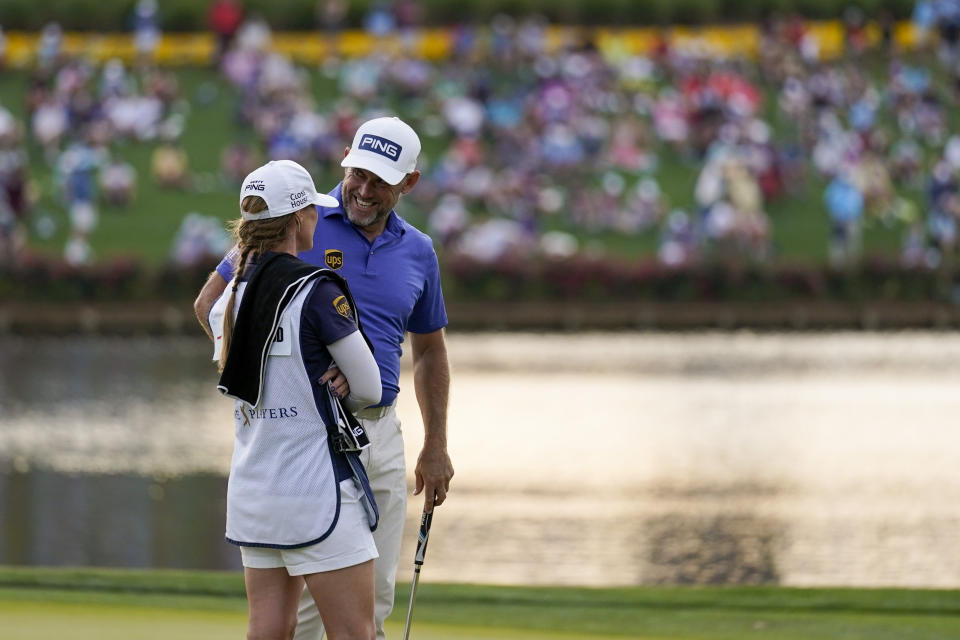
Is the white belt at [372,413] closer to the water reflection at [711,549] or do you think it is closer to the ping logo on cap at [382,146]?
the ping logo on cap at [382,146]

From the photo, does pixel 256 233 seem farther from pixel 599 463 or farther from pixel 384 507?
pixel 599 463

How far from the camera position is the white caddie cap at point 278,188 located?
4.15 meters

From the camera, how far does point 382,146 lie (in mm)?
4754

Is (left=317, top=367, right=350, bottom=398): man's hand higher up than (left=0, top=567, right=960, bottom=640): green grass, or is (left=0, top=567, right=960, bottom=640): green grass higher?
(left=317, top=367, right=350, bottom=398): man's hand

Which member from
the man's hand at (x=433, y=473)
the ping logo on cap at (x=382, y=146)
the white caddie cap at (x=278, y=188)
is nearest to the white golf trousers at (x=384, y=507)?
the man's hand at (x=433, y=473)

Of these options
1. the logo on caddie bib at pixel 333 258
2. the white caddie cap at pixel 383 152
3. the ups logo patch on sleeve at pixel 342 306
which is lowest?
the ups logo patch on sleeve at pixel 342 306

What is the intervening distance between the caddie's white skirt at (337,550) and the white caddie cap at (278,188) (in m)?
0.66

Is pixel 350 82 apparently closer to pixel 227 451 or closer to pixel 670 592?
pixel 227 451

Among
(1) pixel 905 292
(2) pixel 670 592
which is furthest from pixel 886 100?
(2) pixel 670 592

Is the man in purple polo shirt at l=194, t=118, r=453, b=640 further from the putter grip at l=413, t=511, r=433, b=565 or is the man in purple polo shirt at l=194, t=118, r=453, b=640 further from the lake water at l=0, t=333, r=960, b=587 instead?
the lake water at l=0, t=333, r=960, b=587

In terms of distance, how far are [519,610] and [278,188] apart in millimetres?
3456

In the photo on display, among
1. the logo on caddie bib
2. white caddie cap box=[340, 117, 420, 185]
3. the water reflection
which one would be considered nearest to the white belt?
the logo on caddie bib

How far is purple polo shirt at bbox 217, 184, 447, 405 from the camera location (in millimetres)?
4848

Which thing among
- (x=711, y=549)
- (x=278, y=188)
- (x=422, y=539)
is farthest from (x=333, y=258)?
(x=711, y=549)
